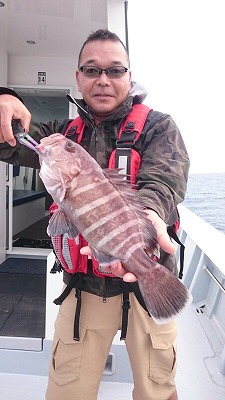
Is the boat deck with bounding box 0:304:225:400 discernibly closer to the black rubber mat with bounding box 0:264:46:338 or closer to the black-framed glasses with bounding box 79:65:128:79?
the black rubber mat with bounding box 0:264:46:338

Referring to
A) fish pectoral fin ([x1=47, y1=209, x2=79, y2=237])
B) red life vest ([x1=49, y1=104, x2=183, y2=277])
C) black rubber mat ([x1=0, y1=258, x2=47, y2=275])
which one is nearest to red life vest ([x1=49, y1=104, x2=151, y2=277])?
red life vest ([x1=49, y1=104, x2=183, y2=277])

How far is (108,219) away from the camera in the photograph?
4.18 ft

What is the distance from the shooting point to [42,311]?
4066mm

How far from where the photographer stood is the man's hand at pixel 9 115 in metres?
1.55

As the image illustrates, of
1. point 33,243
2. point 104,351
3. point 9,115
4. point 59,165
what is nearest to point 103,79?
point 9,115

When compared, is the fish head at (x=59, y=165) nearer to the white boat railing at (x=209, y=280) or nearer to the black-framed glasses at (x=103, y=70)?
the black-framed glasses at (x=103, y=70)

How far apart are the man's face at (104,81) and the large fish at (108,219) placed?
26.7 inches

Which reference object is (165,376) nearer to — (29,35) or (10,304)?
(10,304)

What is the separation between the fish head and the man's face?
2.13 feet

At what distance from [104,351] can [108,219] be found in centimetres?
121

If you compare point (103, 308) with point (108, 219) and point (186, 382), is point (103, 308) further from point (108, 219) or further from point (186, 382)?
point (186, 382)

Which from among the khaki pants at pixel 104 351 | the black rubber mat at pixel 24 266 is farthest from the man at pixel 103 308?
the black rubber mat at pixel 24 266

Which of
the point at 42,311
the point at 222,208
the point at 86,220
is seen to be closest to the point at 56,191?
the point at 86,220

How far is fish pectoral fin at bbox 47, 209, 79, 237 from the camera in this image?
1377 millimetres
